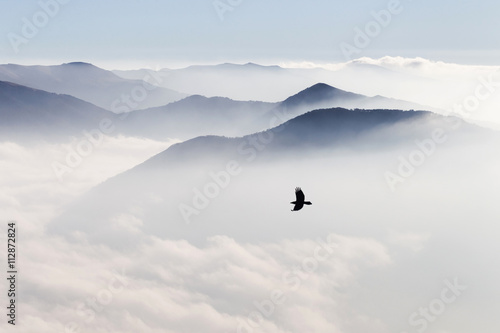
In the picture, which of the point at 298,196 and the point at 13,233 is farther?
the point at 13,233

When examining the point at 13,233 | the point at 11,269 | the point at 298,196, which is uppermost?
the point at 13,233

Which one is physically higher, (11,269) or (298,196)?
Answer: (11,269)

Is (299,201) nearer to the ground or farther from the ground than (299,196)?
nearer to the ground

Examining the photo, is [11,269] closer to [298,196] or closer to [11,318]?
[11,318]

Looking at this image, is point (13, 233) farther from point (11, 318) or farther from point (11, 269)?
point (11, 318)

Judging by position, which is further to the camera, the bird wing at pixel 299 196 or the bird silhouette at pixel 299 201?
the bird wing at pixel 299 196

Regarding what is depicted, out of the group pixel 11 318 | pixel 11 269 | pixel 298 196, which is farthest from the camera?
pixel 11 269

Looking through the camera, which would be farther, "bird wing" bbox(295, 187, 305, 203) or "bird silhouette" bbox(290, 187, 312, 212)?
"bird wing" bbox(295, 187, 305, 203)

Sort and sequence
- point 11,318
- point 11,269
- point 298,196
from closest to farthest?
point 298,196 → point 11,318 → point 11,269

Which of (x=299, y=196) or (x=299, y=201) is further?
(x=299, y=196)

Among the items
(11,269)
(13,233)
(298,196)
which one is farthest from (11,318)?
(298,196)
